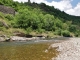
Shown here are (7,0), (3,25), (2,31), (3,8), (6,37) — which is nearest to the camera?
(6,37)

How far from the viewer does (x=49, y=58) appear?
1049 inches

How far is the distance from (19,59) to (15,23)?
218 ft

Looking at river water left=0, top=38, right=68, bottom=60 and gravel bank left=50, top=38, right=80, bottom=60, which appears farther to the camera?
river water left=0, top=38, right=68, bottom=60

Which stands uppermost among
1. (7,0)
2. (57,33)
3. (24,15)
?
(7,0)

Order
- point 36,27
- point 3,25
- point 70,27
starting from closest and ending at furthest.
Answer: point 3,25 → point 36,27 → point 70,27

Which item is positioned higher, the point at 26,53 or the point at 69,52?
the point at 69,52

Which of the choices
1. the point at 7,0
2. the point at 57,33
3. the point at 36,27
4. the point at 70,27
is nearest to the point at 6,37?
the point at 36,27

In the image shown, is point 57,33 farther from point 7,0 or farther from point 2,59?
point 2,59

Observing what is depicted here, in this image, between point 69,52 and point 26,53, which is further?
point 26,53

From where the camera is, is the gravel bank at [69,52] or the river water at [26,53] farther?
the river water at [26,53]

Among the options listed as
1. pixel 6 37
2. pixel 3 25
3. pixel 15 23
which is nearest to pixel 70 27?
pixel 15 23

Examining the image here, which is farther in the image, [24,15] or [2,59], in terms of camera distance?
[24,15]

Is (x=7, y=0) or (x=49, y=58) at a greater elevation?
(x=7, y=0)

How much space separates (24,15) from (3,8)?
20200 millimetres
